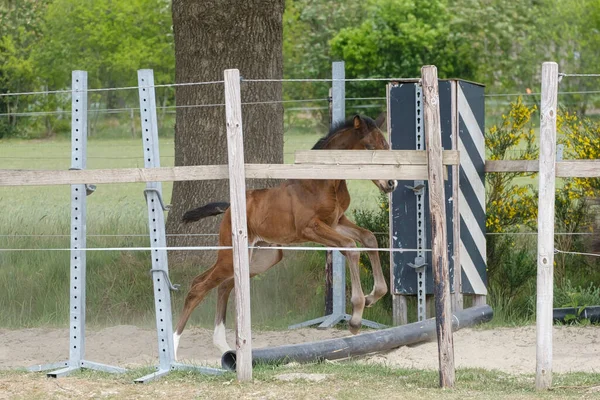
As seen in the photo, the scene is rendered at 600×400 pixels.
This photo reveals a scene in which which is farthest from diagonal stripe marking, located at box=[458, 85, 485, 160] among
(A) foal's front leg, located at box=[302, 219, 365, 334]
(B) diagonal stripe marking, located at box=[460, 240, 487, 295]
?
(A) foal's front leg, located at box=[302, 219, 365, 334]

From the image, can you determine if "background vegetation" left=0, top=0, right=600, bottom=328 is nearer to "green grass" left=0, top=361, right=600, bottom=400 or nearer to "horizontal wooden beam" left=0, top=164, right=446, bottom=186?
"horizontal wooden beam" left=0, top=164, right=446, bottom=186

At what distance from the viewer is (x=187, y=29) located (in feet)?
35.7

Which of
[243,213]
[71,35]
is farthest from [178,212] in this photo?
[71,35]

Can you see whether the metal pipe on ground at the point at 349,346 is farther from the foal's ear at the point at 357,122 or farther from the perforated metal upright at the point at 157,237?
the foal's ear at the point at 357,122

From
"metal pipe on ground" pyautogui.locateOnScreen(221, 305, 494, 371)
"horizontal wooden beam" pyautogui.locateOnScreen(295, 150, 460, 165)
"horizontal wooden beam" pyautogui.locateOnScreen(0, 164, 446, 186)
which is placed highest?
"horizontal wooden beam" pyautogui.locateOnScreen(295, 150, 460, 165)

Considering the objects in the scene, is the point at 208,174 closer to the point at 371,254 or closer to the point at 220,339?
the point at 371,254

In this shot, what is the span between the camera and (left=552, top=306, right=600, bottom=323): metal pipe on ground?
9070 millimetres

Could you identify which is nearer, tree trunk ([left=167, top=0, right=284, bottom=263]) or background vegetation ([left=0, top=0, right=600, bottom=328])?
background vegetation ([left=0, top=0, right=600, bottom=328])

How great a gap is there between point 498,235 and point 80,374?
458 centimetres

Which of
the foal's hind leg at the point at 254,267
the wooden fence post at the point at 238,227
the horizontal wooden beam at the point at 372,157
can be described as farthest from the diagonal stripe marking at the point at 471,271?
the wooden fence post at the point at 238,227

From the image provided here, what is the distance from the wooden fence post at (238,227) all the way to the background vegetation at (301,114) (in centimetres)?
293

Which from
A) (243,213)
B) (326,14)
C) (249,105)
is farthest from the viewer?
(326,14)

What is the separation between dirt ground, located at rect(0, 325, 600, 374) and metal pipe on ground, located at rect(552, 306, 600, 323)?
16 centimetres

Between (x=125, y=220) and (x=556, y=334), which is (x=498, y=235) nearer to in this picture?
(x=556, y=334)
